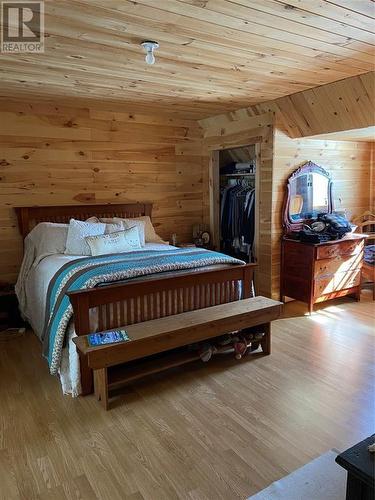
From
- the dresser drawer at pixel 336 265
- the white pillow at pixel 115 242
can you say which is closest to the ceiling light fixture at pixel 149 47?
the white pillow at pixel 115 242

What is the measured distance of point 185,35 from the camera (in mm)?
2162

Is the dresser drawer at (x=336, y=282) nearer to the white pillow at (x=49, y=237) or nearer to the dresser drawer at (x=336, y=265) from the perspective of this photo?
the dresser drawer at (x=336, y=265)

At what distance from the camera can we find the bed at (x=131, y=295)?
8.25 feet

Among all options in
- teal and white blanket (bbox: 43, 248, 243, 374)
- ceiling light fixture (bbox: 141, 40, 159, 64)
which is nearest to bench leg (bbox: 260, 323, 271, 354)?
teal and white blanket (bbox: 43, 248, 243, 374)

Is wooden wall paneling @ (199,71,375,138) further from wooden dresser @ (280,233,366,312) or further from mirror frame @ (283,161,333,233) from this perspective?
wooden dresser @ (280,233,366,312)

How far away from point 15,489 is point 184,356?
4.61 feet

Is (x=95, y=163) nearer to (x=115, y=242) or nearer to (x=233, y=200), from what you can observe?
(x=115, y=242)

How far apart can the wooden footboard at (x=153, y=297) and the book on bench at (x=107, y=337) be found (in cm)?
11

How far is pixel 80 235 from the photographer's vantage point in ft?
11.8

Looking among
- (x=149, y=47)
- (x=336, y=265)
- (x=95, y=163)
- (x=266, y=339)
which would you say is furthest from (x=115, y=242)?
(x=336, y=265)

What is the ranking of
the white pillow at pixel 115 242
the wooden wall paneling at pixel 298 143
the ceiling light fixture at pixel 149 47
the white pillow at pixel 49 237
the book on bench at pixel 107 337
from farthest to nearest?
the white pillow at pixel 49 237 → the white pillow at pixel 115 242 → the wooden wall paneling at pixel 298 143 → the book on bench at pixel 107 337 → the ceiling light fixture at pixel 149 47

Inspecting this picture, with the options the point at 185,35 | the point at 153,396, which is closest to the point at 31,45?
the point at 185,35

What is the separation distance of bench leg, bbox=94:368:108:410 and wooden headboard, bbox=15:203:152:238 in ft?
6.81

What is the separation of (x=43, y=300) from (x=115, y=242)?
84 cm
